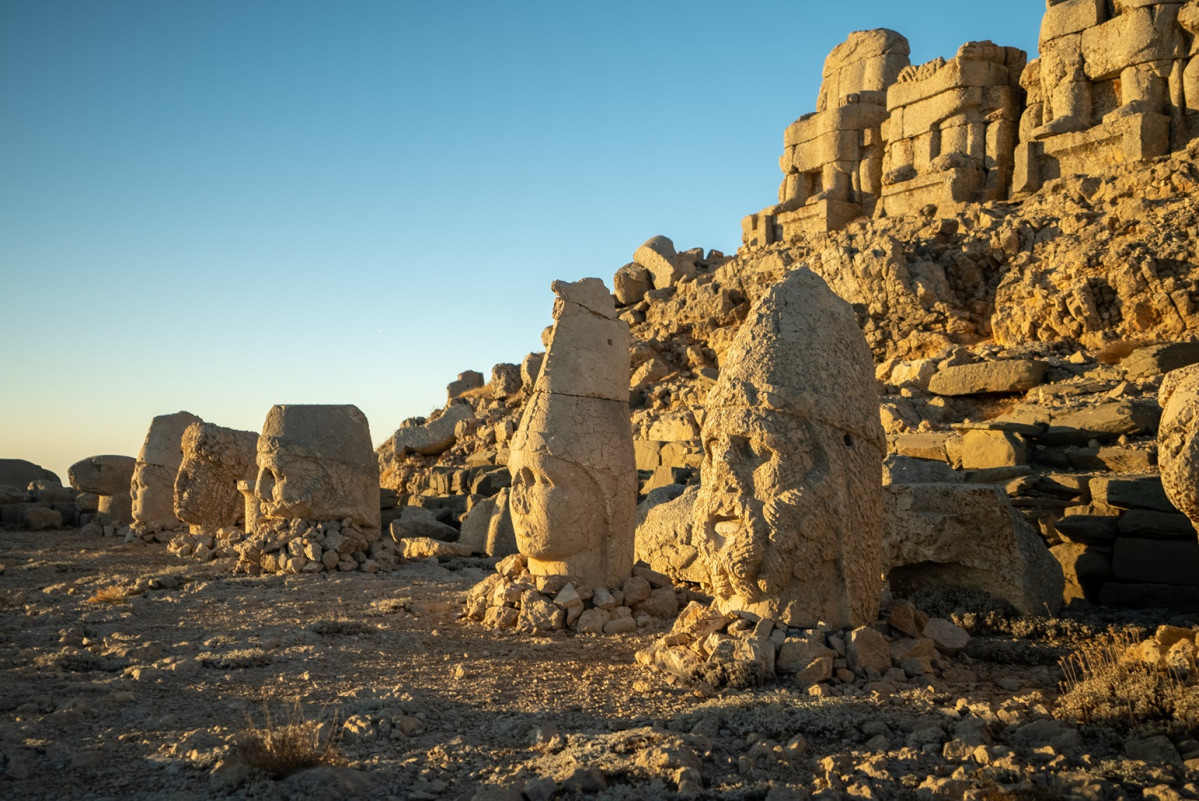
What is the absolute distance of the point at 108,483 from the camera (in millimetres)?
15680

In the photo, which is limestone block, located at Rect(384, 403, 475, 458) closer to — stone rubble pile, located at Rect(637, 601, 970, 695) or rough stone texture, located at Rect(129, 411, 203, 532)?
rough stone texture, located at Rect(129, 411, 203, 532)

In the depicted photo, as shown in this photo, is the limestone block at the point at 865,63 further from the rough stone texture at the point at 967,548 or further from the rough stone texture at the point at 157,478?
the rough stone texture at the point at 967,548

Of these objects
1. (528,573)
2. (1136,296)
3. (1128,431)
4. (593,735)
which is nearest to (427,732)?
(593,735)

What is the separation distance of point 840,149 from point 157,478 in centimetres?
1828

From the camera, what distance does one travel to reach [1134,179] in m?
16.6

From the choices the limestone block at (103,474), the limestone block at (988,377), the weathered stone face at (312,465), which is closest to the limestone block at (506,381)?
the limestone block at (103,474)

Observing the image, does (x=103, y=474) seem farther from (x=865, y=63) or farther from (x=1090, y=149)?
(x=865, y=63)

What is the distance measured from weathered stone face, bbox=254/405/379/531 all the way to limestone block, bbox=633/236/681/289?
15960 millimetres

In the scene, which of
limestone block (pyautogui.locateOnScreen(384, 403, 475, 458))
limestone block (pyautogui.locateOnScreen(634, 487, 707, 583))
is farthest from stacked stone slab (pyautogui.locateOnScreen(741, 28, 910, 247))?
limestone block (pyautogui.locateOnScreen(634, 487, 707, 583))

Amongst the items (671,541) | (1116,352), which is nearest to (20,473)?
(671,541)

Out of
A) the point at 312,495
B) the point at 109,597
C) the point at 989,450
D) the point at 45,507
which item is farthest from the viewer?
the point at 45,507

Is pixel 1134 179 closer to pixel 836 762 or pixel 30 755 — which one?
pixel 836 762

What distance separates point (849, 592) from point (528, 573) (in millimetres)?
3007

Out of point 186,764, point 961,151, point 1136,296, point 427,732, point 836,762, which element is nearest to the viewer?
point 836,762
